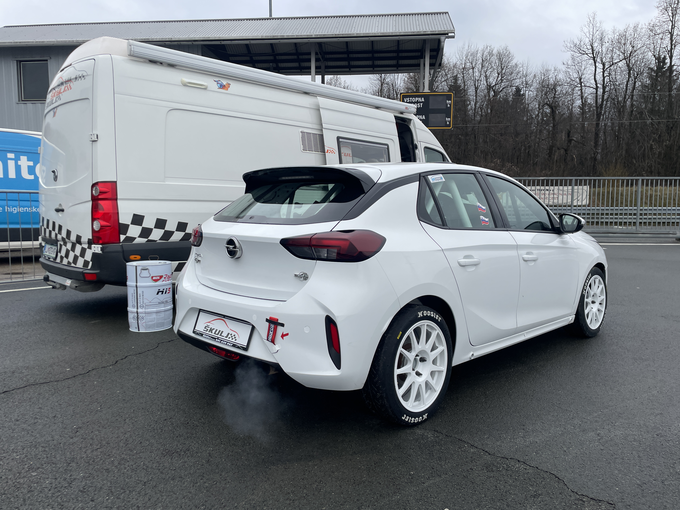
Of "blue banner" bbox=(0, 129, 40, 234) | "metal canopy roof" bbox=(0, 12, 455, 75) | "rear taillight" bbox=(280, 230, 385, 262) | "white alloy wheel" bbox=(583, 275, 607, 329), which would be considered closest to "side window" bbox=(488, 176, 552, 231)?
"white alloy wheel" bbox=(583, 275, 607, 329)

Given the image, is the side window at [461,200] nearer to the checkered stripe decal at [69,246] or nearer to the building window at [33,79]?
the checkered stripe decal at [69,246]

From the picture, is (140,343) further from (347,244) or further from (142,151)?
(347,244)

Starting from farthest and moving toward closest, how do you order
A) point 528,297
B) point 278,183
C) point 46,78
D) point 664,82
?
point 664,82
point 46,78
point 528,297
point 278,183

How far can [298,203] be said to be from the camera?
299cm

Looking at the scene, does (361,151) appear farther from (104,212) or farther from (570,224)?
(104,212)

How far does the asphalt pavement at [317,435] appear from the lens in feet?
7.38

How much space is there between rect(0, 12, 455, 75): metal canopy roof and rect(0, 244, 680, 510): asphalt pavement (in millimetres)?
14611

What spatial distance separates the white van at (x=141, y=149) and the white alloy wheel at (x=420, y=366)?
3103mm

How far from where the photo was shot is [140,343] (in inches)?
176

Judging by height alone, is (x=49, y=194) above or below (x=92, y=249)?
above

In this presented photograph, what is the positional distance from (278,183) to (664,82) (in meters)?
40.2

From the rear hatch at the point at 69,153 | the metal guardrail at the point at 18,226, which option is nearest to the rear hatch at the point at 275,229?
the rear hatch at the point at 69,153

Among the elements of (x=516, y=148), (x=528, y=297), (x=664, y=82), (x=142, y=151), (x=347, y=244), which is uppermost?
(x=664, y=82)

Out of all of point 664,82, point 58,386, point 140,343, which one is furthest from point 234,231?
point 664,82
